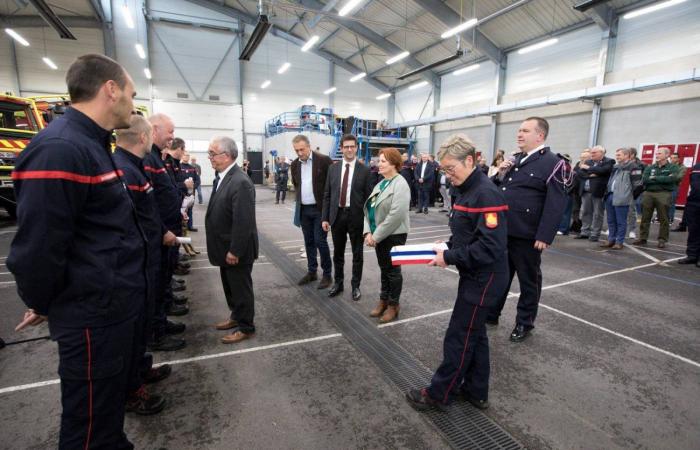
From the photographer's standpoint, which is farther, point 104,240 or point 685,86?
point 685,86

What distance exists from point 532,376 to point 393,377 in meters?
1.10

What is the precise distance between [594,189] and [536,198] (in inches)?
217

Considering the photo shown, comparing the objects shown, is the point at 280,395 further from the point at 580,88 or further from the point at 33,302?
the point at 580,88

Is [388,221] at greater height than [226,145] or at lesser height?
lesser

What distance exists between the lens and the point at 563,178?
309 cm

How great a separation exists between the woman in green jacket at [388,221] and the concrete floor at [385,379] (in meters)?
0.26

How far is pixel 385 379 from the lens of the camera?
268 centimetres

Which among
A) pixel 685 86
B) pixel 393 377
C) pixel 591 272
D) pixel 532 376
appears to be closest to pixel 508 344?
pixel 532 376

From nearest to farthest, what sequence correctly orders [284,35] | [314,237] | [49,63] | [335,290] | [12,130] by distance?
1. [335,290]
2. [314,237]
3. [12,130]
4. [49,63]
5. [284,35]

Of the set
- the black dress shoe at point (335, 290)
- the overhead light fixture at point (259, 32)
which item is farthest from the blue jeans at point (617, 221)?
the overhead light fixture at point (259, 32)

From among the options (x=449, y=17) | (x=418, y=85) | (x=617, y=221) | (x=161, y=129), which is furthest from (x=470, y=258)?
(x=418, y=85)

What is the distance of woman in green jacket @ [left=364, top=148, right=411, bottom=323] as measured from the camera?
11.0 feet

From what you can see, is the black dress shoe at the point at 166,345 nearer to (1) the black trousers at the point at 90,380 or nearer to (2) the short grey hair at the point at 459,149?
(1) the black trousers at the point at 90,380

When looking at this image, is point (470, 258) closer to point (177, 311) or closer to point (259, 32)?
point (177, 311)
